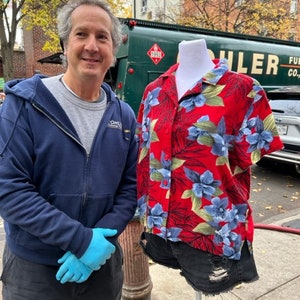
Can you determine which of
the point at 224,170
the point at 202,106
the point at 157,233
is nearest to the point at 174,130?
the point at 202,106

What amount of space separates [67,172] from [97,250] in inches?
13.4

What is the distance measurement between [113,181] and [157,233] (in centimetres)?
31

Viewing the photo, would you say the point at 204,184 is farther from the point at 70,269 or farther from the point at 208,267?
the point at 70,269

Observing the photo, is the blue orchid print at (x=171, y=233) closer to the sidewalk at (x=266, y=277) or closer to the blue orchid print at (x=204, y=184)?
the blue orchid print at (x=204, y=184)

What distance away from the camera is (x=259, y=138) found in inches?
56.6

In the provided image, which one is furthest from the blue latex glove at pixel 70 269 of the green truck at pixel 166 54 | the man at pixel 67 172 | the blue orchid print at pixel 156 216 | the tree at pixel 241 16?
the tree at pixel 241 16

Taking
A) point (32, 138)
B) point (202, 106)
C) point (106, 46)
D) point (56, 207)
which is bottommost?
point (56, 207)

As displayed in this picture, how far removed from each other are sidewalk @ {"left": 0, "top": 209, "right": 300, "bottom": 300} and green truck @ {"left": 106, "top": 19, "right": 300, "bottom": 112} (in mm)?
3886

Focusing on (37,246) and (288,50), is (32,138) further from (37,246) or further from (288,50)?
(288,50)

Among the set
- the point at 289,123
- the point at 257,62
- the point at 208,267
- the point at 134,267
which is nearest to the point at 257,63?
the point at 257,62

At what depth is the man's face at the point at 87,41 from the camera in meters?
1.43

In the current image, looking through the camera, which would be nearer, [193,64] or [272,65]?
[193,64]

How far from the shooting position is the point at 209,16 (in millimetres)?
15469

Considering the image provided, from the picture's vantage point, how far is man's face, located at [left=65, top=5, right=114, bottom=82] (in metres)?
1.43
